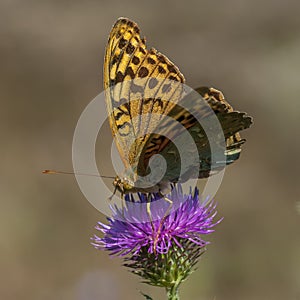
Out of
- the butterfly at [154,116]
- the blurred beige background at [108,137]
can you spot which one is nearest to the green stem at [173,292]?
the butterfly at [154,116]

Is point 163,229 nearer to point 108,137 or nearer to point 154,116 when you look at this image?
point 154,116

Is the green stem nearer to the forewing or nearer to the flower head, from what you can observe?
the flower head

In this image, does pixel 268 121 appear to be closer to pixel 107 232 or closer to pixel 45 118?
pixel 45 118

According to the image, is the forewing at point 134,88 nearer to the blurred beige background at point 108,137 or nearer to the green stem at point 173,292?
the green stem at point 173,292

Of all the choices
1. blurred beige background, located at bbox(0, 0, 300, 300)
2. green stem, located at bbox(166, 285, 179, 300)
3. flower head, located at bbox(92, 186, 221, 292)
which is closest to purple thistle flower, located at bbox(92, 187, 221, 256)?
flower head, located at bbox(92, 186, 221, 292)

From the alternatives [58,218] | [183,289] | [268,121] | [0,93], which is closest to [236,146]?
[183,289]

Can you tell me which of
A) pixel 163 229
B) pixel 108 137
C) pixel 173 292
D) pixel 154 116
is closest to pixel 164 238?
pixel 163 229
